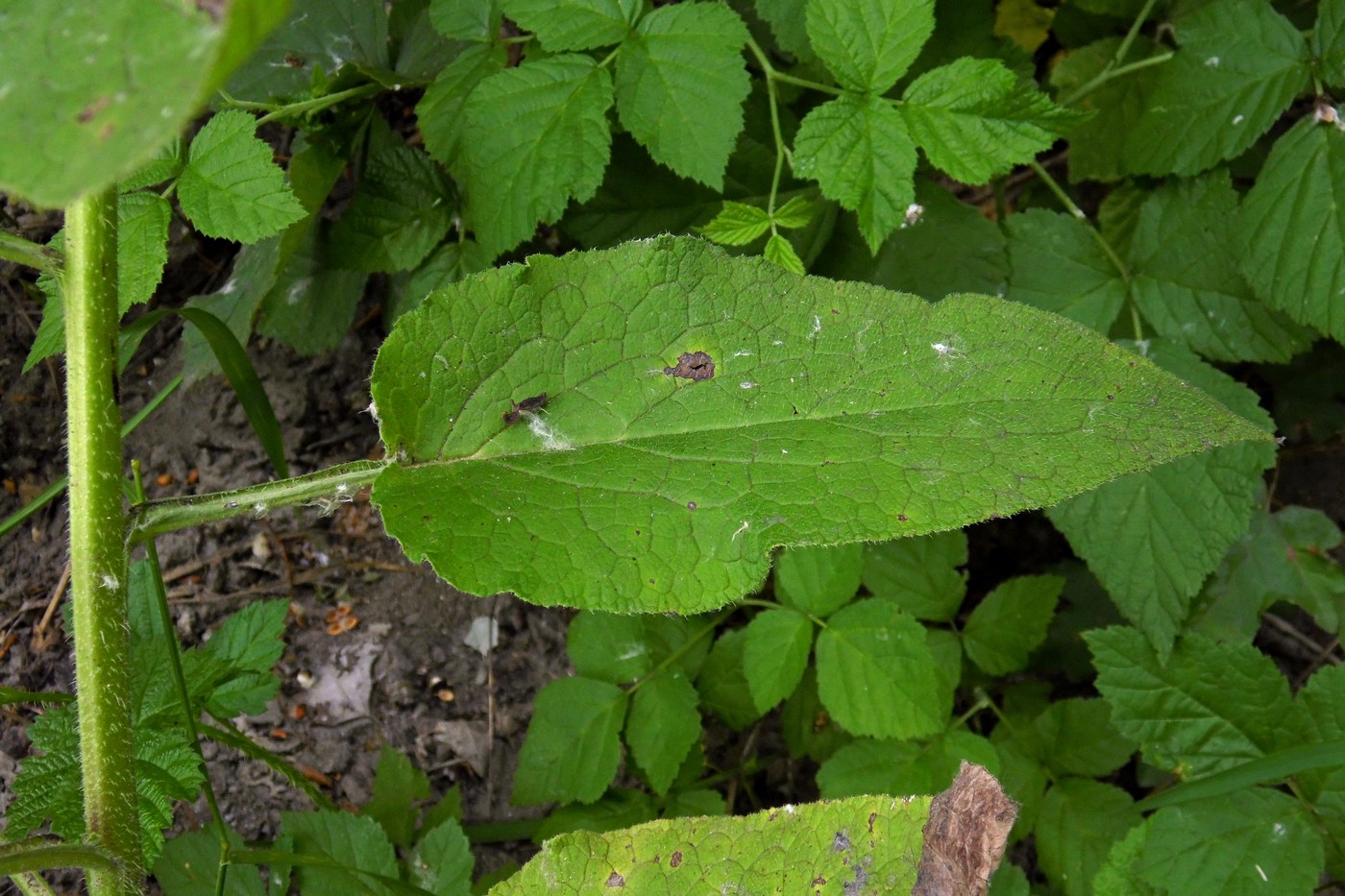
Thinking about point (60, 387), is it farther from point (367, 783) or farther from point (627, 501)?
point (627, 501)

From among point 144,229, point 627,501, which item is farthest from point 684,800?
point 144,229

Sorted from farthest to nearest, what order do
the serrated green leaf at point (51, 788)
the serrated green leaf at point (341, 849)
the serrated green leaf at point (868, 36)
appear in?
the serrated green leaf at point (341, 849)
the serrated green leaf at point (868, 36)
the serrated green leaf at point (51, 788)

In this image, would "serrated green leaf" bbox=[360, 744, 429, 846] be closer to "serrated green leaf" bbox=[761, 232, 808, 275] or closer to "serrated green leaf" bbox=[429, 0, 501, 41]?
"serrated green leaf" bbox=[761, 232, 808, 275]

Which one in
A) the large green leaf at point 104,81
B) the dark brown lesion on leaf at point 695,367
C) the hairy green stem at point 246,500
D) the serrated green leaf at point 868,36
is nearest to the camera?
the large green leaf at point 104,81

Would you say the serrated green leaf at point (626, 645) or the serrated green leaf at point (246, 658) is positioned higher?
the serrated green leaf at point (246, 658)

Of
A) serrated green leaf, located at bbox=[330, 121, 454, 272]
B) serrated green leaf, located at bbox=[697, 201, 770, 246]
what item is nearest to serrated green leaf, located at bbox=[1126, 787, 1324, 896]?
serrated green leaf, located at bbox=[697, 201, 770, 246]

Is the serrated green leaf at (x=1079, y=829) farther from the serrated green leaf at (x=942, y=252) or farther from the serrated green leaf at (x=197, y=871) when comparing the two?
the serrated green leaf at (x=197, y=871)

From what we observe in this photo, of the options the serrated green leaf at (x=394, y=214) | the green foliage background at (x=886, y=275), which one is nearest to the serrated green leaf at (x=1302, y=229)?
the green foliage background at (x=886, y=275)
